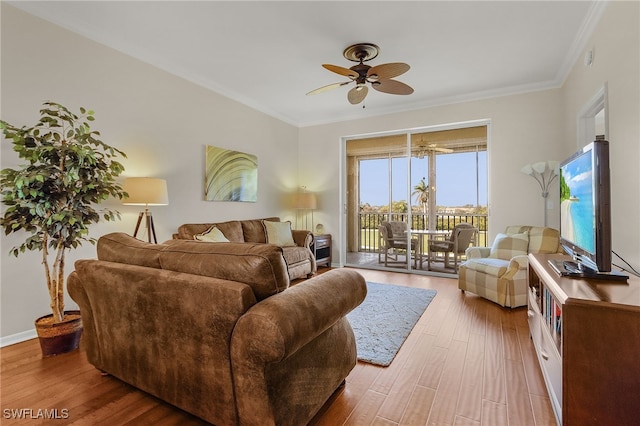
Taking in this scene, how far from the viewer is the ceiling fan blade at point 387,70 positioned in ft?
8.53

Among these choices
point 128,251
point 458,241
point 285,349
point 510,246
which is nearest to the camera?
point 285,349

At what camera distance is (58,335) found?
218 cm

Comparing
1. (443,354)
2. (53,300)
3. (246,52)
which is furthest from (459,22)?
(53,300)

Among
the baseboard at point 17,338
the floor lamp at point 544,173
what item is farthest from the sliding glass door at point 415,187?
the baseboard at point 17,338

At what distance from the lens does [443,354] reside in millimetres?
2193

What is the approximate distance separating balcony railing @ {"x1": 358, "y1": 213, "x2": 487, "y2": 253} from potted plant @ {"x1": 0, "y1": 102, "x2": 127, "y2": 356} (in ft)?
13.6

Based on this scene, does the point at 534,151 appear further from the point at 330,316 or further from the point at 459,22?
the point at 330,316

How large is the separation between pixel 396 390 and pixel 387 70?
8.32 feet

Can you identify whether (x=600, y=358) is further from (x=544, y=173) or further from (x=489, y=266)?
(x=544, y=173)

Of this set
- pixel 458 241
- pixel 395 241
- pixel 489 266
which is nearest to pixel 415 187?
pixel 395 241

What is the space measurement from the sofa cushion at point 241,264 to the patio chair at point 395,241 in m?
3.97

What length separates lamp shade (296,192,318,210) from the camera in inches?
207

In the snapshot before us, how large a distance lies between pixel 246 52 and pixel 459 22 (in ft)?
6.86

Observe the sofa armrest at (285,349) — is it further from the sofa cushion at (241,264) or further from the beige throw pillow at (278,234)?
the beige throw pillow at (278,234)
